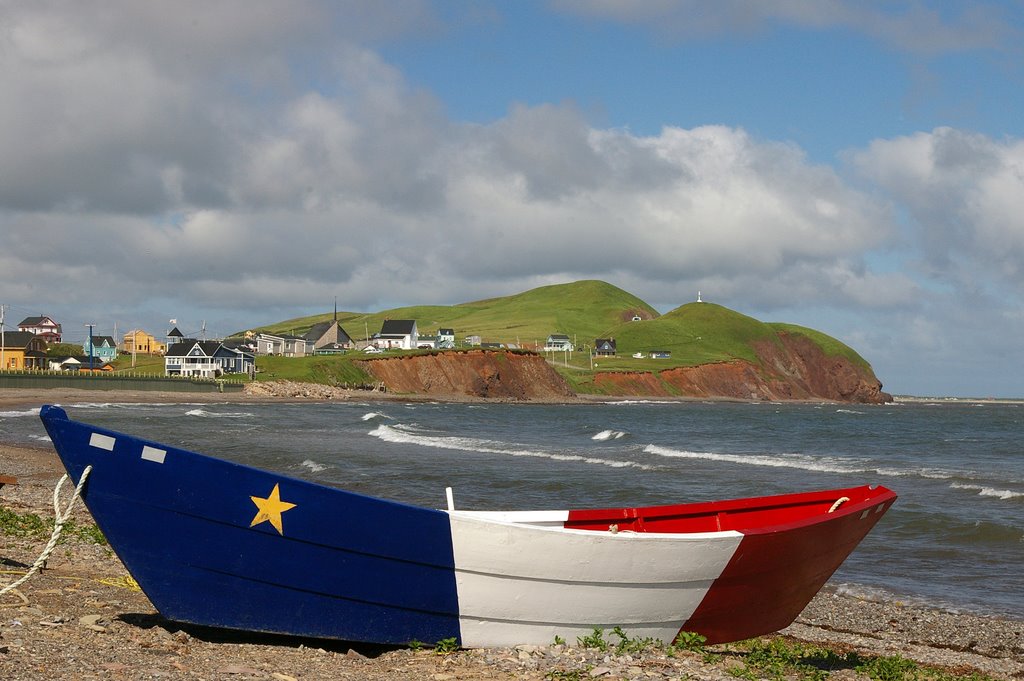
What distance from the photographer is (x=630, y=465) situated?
116 feet

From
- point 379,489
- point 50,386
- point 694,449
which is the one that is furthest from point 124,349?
point 379,489

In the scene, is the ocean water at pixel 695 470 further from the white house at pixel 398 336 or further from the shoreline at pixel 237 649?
the white house at pixel 398 336

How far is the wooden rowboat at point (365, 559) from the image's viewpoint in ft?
26.0

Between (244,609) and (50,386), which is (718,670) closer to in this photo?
(244,609)

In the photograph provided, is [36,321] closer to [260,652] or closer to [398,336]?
[398,336]

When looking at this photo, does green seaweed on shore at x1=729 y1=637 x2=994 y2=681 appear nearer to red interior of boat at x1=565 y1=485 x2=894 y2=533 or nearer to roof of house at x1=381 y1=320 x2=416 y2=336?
red interior of boat at x1=565 y1=485 x2=894 y2=533

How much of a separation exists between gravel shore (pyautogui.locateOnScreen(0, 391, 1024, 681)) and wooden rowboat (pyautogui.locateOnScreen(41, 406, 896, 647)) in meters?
0.25

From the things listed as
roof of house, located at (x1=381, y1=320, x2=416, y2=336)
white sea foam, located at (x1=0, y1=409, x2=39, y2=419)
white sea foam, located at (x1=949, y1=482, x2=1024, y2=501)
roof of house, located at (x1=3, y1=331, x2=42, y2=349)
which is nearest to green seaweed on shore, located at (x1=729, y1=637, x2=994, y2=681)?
white sea foam, located at (x1=949, y1=482, x2=1024, y2=501)

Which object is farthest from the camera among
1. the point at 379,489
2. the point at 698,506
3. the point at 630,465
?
the point at 630,465

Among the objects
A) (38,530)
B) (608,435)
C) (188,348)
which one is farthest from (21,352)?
(38,530)

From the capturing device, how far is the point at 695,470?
113 feet

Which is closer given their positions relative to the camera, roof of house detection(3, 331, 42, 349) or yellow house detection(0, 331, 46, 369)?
yellow house detection(0, 331, 46, 369)

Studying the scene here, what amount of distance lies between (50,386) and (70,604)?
4045 inches

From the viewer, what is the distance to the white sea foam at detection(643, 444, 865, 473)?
36062mm
